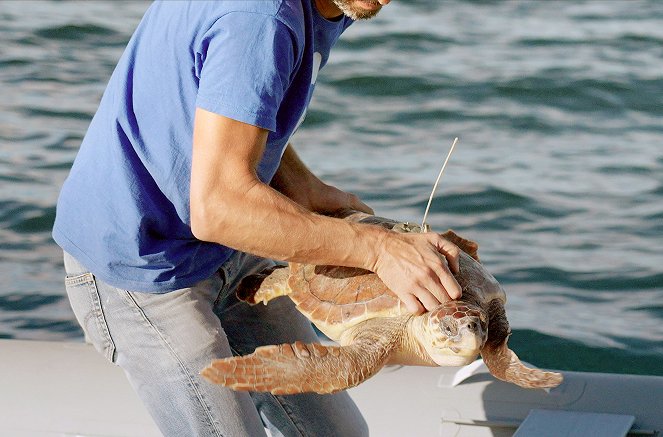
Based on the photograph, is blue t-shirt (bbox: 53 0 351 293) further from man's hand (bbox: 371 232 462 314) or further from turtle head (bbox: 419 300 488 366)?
turtle head (bbox: 419 300 488 366)

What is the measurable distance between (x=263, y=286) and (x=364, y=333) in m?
0.28

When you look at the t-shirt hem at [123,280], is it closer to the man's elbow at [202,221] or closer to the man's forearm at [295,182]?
the man's elbow at [202,221]

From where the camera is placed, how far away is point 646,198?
6004 millimetres

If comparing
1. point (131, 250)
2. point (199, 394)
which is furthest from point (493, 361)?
point (131, 250)

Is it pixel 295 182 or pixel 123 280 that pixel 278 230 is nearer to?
pixel 123 280

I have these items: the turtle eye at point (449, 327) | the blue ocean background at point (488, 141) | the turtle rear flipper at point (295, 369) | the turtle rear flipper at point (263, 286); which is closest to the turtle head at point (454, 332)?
the turtle eye at point (449, 327)

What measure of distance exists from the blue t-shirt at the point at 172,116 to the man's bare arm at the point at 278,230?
2.3 inches

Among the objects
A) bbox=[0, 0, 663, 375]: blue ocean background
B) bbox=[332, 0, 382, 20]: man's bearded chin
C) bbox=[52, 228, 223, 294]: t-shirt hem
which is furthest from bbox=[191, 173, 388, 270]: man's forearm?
bbox=[0, 0, 663, 375]: blue ocean background

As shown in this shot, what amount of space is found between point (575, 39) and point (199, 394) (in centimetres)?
776

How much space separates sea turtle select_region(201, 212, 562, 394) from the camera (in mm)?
1882

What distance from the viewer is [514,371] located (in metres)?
2.10

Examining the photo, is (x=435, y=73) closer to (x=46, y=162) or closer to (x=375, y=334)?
(x=46, y=162)

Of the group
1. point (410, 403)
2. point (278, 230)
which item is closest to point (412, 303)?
point (278, 230)

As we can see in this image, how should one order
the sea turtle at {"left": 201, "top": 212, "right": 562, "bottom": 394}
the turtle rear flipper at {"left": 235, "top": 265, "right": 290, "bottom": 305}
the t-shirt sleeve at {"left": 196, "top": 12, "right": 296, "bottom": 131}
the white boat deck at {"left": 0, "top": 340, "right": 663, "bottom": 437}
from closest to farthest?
the t-shirt sleeve at {"left": 196, "top": 12, "right": 296, "bottom": 131}
the sea turtle at {"left": 201, "top": 212, "right": 562, "bottom": 394}
the turtle rear flipper at {"left": 235, "top": 265, "right": 290, "bottom": 305}
the white boat deck at {"left": 0, "top": 340, "right": 663, "bottom": 437}
